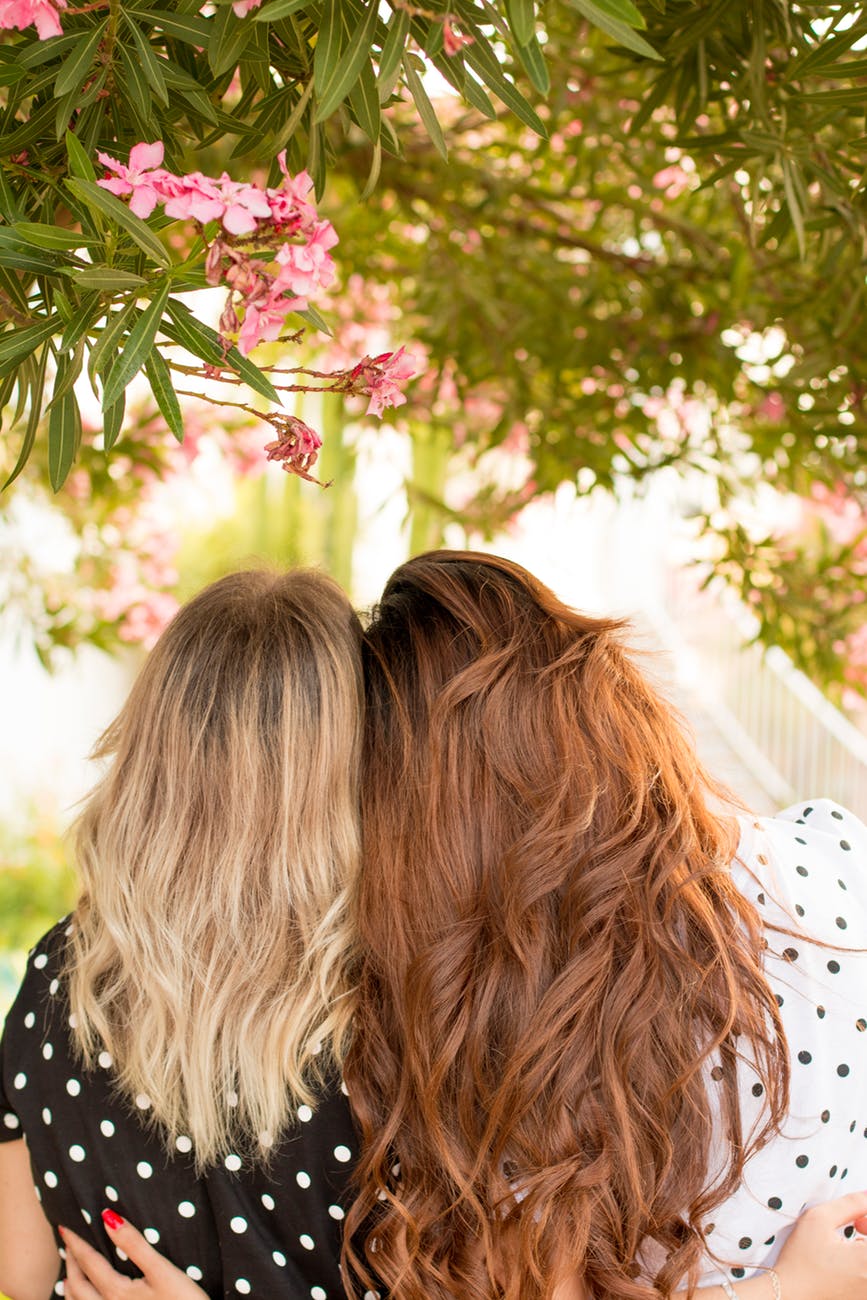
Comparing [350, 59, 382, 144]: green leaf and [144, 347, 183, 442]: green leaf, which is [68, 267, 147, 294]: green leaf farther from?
[350, 59, 382, 144]: green leaf

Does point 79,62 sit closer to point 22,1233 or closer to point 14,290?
point 14,290

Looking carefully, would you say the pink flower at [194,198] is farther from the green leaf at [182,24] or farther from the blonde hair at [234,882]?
the blonde hair at [234,882]

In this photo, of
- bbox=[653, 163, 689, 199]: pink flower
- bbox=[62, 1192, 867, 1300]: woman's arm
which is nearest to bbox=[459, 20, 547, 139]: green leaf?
bbox=[62, 1192, 867, 1300]: woman's arm

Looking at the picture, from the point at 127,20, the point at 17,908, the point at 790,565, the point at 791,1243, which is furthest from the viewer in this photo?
the point at 17,908

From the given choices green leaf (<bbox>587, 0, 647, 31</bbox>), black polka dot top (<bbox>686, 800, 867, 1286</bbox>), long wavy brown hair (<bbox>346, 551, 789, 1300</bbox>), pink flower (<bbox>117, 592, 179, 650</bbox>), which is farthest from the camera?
pink flower (<bbox>117, 592, 179, 650</bbox>)

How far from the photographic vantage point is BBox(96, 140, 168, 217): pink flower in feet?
2.48

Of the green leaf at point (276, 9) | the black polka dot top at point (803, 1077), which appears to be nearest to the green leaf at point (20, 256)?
the green leaf at point (276, 9)

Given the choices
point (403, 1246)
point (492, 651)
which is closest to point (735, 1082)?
point (403, 1246)

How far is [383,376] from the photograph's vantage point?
0.92 metres

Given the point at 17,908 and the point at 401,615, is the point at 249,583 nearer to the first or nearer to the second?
the point at 401,615

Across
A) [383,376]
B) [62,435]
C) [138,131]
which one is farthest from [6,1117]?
[138,131]

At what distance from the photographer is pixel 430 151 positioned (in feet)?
7.51

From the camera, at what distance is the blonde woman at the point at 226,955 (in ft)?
3.82

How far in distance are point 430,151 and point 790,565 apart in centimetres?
109
